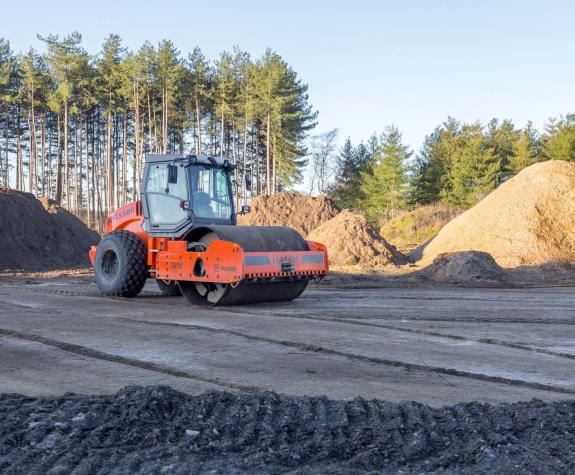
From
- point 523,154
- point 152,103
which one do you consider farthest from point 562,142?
point 152,103

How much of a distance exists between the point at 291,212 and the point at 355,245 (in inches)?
377

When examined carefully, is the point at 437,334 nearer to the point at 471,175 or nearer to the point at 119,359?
the point at 119,359

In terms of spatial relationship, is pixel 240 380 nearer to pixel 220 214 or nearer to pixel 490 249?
pixel 220 214

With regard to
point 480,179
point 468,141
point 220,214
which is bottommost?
point 220,214

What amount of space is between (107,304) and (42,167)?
52233 mm

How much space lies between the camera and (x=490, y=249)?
2353cm

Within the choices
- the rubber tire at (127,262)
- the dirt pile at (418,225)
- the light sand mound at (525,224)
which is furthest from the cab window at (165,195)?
the dirt pile at (418,225)

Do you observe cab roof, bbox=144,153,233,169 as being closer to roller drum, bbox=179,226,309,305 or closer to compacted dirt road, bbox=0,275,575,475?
roller drum, bbox=179,226,309,305

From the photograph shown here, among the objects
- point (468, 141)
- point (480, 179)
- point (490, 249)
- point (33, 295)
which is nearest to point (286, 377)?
point (33, 295)

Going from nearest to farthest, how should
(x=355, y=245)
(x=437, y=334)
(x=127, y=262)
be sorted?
(x=437, y=334) < (x=127, y=262) < (x=355, y=245)

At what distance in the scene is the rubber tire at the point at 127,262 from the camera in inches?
472

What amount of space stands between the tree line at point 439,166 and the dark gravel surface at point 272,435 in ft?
154

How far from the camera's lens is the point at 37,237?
85.9ft

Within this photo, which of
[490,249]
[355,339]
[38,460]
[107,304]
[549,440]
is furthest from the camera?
[490,249]
